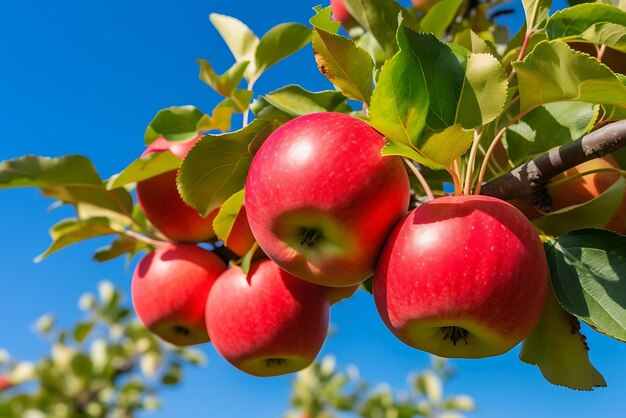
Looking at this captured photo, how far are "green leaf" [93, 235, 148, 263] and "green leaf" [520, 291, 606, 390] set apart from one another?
3.54 feet

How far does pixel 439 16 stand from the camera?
1282 mm

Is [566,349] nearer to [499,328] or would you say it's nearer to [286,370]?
[499,328]

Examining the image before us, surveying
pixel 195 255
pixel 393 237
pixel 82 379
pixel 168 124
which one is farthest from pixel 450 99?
pixel 82 379

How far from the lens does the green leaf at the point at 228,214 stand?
3.71 feet

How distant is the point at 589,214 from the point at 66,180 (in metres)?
1.14

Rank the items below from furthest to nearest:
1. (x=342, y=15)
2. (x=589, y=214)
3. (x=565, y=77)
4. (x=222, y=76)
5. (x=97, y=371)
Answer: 1. (x=97, y=371)
2. (x=342, y=15)
3. (x=222, y=76)
4. (x=589, y=214)
5. (x=565, y=77)

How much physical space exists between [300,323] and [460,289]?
0.51 metres

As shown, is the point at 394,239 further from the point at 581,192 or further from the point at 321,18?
the point at 581,192

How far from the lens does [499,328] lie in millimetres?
855

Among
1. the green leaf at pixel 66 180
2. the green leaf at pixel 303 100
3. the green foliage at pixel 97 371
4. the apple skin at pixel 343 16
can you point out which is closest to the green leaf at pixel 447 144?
the green leaf at pixel 303 100

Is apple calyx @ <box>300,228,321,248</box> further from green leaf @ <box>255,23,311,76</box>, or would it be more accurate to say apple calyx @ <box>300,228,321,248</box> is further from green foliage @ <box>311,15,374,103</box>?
green leaf @ <box>255,23,311,76</box>

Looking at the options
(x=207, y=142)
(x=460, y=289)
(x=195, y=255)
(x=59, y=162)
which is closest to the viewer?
(x=460, y=289)

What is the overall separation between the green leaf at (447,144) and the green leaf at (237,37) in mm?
990

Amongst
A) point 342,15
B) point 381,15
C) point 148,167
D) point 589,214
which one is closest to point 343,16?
point 342,15
